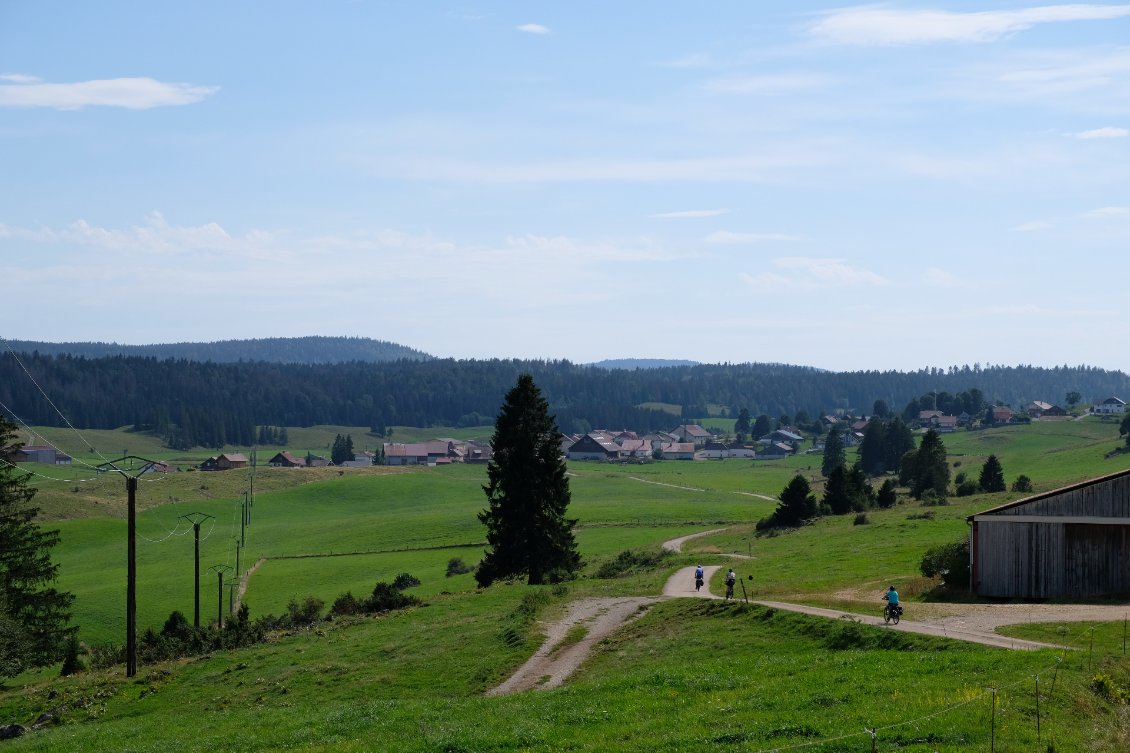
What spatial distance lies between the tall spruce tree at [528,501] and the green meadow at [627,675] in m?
5.58

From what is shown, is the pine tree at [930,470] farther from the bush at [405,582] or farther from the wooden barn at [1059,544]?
the wooden barn at [1059,544]

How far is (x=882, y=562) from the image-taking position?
2000 inches

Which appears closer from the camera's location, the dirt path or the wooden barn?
the dirt path

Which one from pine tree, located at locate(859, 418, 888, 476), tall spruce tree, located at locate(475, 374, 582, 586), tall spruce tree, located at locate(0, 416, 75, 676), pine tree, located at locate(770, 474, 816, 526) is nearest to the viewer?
tall spruce tree, located at locate(0, 416, 75, 676)

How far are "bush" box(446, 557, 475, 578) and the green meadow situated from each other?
1.05 m

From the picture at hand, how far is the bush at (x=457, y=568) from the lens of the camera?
76688 millimetres

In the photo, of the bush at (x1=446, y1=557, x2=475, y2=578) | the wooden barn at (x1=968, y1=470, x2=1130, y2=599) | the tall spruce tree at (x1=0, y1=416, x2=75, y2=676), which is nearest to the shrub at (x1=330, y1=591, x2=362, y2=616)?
the tall spruce tree at (x1=0, y1=416, x2=75, y2=676)

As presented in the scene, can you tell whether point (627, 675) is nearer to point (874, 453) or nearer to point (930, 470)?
point (930, 470)

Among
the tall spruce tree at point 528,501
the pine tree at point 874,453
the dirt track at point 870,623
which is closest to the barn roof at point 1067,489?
the dirt track at point 870,623

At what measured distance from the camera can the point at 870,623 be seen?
3128 cm

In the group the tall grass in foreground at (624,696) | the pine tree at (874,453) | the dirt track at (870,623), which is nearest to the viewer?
the tall grass in foreground at (624,696)

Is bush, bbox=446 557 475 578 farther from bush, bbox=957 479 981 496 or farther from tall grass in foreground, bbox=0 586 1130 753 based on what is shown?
bush, bbox=957 479 981 496

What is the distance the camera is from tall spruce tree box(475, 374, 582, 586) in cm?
5856

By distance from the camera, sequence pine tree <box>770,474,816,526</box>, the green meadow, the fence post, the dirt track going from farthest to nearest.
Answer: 1. pine tree <box>770,474,816,526</box>
2. the dirt track
3. the green meadow
4. the fence post
